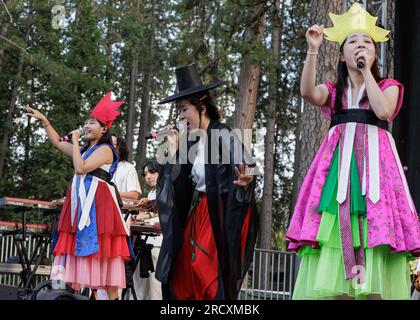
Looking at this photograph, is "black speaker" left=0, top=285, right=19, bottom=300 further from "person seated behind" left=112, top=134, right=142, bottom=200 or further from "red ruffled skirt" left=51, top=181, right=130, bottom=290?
"person seated behind" left=112, top=134, right=142, bottom=200

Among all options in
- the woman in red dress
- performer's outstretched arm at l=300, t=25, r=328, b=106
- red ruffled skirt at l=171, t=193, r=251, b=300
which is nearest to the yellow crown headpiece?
performer's outstretched arm at l=300, t=25, r=328, b=106

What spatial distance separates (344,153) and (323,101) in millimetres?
394

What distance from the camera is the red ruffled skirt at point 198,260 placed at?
5.52 meters

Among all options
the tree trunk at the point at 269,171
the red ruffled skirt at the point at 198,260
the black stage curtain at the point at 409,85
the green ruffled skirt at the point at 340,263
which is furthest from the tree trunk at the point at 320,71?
the tree trunk at the point at 269,171

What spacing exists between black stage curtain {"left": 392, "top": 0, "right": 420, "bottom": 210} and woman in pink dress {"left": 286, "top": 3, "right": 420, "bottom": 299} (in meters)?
2.80

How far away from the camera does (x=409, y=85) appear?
781cm

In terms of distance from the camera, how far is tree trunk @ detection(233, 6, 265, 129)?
17.2m

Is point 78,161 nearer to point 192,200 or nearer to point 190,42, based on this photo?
point 192,200

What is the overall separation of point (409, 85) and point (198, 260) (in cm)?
319

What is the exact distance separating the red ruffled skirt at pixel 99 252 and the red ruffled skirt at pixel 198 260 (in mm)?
1832

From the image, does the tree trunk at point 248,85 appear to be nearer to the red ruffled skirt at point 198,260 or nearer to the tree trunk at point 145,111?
the red ruffled skirt at point 198,260

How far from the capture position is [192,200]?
573 centimetres
